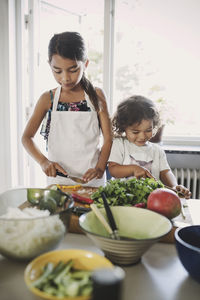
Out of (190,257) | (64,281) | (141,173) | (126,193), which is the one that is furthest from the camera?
(141,173)

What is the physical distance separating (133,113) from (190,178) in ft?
4.12

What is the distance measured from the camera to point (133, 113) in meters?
1.59

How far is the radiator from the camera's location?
8.27 ft

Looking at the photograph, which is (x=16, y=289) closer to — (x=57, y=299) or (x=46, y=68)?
(x=57, y=299)

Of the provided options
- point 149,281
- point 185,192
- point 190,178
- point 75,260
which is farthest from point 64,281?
point 190,178

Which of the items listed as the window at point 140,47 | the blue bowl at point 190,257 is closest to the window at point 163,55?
the window at point 140,47

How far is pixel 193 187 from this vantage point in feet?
8.30

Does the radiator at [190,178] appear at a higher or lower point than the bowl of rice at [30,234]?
lower

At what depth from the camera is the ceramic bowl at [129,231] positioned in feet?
2.01

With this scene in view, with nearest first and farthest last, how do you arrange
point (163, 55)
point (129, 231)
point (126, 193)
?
1. point (129, 231)
2. point (126, 193)
3. point (163, 55)

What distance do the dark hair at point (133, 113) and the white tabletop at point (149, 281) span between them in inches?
37.4

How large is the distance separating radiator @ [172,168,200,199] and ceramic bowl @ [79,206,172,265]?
186 centimetres

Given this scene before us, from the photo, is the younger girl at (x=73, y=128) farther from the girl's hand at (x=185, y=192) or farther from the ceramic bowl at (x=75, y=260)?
the ceramic bowl at (x=75, y=260)

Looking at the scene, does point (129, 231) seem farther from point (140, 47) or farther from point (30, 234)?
point (140, 47)
